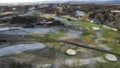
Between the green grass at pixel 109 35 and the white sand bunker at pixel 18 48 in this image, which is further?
the green grass at pixel 109 35

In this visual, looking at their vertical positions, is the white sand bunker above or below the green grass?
above

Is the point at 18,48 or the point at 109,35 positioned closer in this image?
the point at 18,48

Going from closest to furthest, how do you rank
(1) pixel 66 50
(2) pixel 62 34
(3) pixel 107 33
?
(1) pixel 66 50 → (2) pixel 62 34 → (3) pixel 107 33

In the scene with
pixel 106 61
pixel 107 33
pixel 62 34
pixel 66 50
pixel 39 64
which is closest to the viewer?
pixel 39 64

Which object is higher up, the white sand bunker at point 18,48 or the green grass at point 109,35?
the white sand bunker at point 18,48

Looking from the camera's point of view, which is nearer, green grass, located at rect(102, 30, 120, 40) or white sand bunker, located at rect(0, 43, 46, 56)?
white sand bunker, located at rect(0, 43, 46, 56)

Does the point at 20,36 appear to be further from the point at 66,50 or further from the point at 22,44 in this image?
the point at 66,50

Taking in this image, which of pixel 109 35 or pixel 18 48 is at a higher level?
pixel 18 48

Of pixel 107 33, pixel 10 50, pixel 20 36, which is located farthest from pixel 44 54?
pixel 107 33

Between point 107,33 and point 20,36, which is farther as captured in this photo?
point 107,33
